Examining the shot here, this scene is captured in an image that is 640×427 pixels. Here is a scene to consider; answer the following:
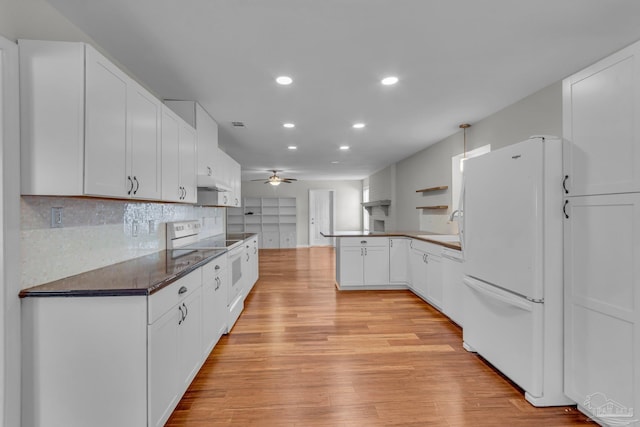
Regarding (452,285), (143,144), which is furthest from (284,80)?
(452,285)

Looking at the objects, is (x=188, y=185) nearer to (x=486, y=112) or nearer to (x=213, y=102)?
(x=213, y=102)

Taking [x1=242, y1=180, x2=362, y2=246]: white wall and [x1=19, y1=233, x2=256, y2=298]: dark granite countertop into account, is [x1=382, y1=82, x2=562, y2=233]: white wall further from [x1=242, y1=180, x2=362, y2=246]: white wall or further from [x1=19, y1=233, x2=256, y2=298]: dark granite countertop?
[x1=19, y1=233, x2=256, y2=298]: dark granite countertop

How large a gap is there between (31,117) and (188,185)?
1.53 meters

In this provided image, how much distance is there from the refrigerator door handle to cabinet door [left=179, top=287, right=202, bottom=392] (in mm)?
2162

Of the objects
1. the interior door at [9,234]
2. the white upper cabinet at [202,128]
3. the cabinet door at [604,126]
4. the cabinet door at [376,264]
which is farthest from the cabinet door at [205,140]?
the cabinet door at [604,126]

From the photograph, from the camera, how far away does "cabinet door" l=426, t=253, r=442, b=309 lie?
3803 millimetres

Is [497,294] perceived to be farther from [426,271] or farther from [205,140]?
[205,140]

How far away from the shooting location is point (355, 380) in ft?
7.59

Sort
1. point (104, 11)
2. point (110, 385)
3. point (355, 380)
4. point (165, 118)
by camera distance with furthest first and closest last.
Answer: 1. point (165, 118)
2. point (355, 380)
3. point (104, 11)
4. point (110, 385)

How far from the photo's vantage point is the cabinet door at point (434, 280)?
3.80m

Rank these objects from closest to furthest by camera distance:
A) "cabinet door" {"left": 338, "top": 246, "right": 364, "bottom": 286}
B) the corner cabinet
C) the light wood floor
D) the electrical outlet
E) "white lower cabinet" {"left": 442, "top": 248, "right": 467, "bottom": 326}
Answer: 1. the corner cabinet
2. the electrical outlet
3. the light wood floor
4. "white lower cabinet" {"left": 442, "top": 248, "right": 467, "bottom": 326}
5. "cabinet door" {"left": 338, "top": 246, "right": 364, "bottom": 286}

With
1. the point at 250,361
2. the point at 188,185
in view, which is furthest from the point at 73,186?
the point at 250,361

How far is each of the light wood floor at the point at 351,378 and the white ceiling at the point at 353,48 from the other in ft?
7.93

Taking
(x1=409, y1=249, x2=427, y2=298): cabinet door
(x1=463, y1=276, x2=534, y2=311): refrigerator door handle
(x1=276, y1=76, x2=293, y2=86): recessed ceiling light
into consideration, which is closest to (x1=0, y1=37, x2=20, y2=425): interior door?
(x1=276, y1=76, x2=293, y2=86): recessed ceiling light
